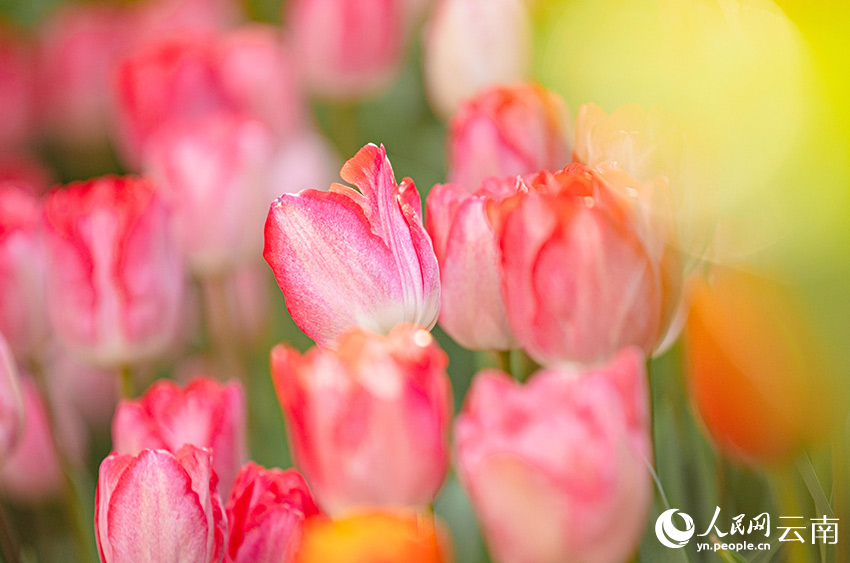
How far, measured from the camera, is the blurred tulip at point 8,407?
377 mm

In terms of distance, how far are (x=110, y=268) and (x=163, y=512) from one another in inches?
8.3

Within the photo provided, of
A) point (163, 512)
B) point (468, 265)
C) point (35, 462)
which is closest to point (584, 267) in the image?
point (468, 265)

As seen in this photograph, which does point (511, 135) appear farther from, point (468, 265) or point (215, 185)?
point (215, 185)

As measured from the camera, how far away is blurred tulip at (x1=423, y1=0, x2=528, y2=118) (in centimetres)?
53

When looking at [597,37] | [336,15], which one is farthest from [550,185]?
[336,15]

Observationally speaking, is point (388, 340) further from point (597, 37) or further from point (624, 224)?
point (597, 37)

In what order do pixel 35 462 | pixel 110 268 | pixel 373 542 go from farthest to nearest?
pixel 35 462 < pixel 110 268 < pixel 373 542

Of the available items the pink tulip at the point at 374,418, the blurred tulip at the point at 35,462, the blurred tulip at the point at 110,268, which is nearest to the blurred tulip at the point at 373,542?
the pink tulip at the point at 374,418

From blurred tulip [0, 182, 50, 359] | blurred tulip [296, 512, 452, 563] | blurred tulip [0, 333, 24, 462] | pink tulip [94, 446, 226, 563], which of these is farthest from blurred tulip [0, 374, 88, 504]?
blurred tulip [296, 512, 452, 563]

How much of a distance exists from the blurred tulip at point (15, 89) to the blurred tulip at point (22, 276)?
0.52 m

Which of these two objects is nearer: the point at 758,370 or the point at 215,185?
the point at 758,370

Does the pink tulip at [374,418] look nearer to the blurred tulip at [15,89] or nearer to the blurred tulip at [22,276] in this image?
the blurred tulip at [22,276]

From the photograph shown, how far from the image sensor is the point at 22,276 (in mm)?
480

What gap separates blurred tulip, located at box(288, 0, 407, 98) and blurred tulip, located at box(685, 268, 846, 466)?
436 millimetres
